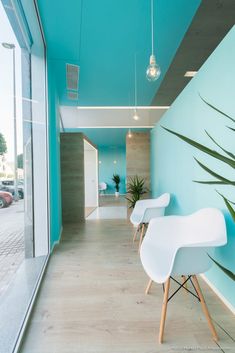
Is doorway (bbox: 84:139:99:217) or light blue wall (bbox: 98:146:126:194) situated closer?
doorway (bbox: 84:139:99:217)

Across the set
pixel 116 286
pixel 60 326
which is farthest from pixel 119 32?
pixel 60 326

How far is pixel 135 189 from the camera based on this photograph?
504cm

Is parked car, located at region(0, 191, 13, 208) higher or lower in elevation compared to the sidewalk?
higher

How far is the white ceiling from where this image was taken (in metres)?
6.56

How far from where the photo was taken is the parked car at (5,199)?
5.77 feet

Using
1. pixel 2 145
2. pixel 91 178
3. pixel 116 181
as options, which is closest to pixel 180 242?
pixel 2 145

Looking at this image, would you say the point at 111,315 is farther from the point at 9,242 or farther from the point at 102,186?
the point at 102,186

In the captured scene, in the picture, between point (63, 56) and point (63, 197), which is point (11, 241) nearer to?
point (63, 56)

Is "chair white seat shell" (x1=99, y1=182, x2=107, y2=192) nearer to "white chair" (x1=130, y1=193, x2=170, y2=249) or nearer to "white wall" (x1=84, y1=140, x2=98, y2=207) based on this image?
"white wall" (x1=84, y1=140, x2=98, y2=207)

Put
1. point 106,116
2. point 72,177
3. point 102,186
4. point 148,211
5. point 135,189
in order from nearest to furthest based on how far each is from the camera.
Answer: point 148,211 < point 135,189 < point 72,177 < point 106,116 < point 102,186

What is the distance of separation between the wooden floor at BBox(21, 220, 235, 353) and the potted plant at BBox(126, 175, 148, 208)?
7.02 feet

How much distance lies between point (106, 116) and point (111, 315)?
6199mm

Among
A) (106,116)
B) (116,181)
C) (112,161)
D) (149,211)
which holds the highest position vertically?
(106,116)

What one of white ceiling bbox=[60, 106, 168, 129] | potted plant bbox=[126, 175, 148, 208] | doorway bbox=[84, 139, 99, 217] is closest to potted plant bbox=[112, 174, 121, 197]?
doorway bbox=[84, 139, 99, 217]
